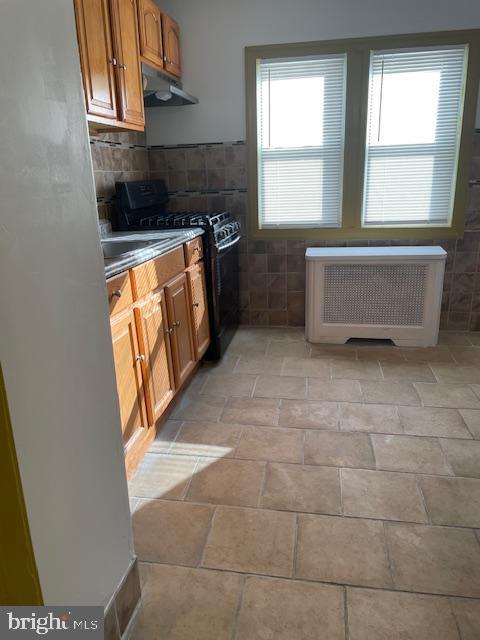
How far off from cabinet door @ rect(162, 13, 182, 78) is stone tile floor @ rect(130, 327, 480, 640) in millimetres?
2195

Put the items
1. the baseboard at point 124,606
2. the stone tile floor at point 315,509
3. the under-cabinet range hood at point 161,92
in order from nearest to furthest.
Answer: the baseboard at point 124,606 → the stone tile floor at point 315,509 → the under-cabinet range hood at point 161,92

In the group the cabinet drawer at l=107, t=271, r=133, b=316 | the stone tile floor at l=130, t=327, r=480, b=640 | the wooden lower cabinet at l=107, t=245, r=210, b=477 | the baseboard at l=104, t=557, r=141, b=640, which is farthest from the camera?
the wooden lower cabinet at l=107, t=245, r=210, b=477

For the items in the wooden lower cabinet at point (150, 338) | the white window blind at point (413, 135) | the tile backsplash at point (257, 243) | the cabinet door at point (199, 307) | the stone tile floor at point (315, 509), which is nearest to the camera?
the stone tile floor at point (315, 509)

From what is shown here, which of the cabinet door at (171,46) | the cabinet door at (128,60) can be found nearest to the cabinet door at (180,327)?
the cabinet door at (128,60)

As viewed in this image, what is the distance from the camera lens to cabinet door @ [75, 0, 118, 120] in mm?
2043

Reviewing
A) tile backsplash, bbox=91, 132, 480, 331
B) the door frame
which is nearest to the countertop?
tile backsplash, bbox=91, 132, 480, 331

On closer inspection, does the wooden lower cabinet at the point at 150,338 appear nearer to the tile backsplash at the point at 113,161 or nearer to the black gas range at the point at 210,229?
the black gas range at the point at 210,229

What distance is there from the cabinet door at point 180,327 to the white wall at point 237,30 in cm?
161

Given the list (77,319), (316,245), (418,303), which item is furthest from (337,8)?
(77,319)

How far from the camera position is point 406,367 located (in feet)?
9.72

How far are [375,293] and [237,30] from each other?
2.17 metres

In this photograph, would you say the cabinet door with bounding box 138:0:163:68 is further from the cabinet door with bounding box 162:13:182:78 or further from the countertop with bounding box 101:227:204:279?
the countertop with bounding box 101:227:204:279

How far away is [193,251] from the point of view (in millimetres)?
2701

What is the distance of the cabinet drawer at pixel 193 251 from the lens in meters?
2.59
